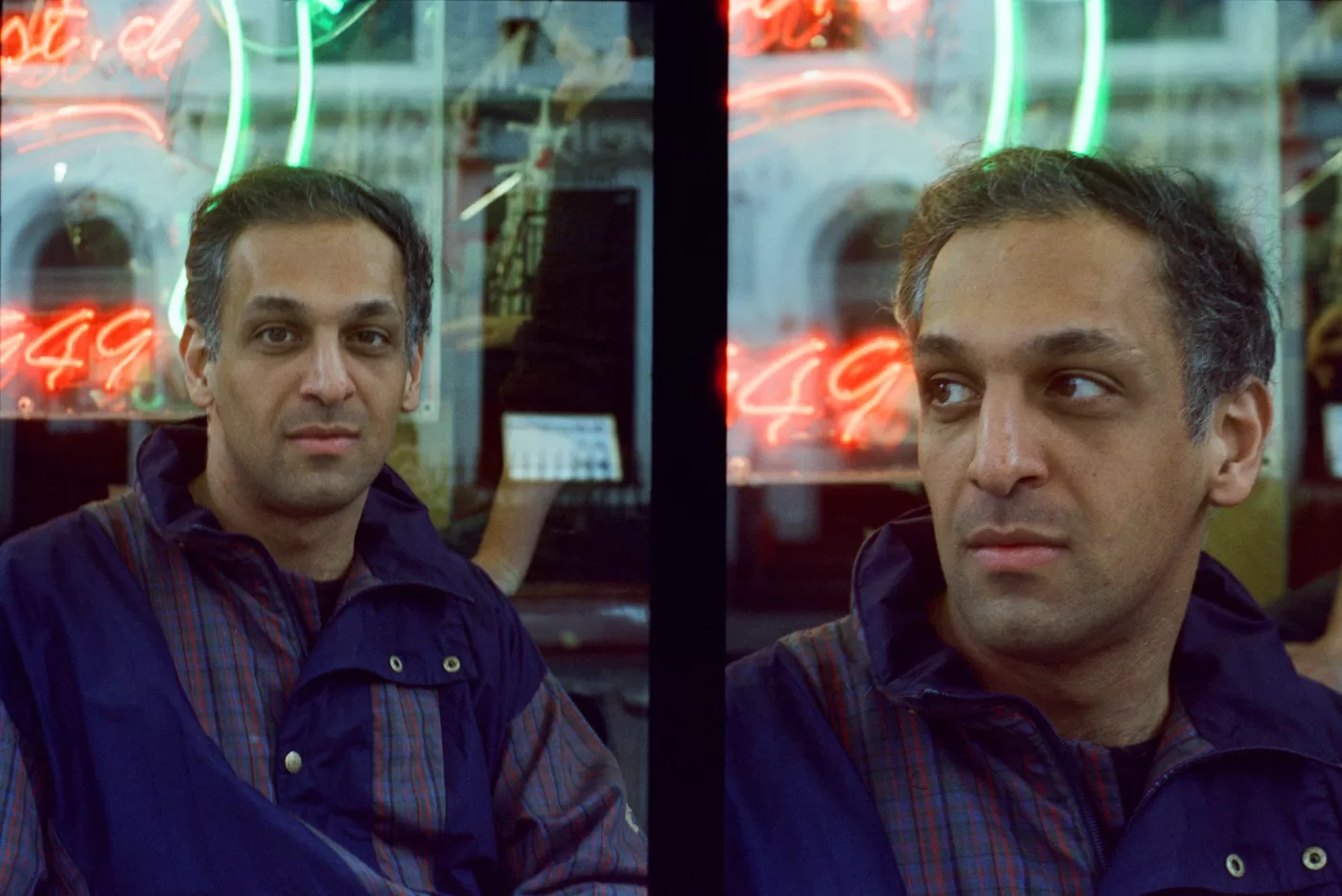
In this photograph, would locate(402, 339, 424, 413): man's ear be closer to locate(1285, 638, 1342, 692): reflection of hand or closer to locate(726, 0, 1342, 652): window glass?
locate(726, 0, 1342, 652): window glass

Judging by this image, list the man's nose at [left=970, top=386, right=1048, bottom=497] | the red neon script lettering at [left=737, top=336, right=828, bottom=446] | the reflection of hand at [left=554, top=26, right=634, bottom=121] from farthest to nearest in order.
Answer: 1. the red neon script lettering at [left=737, top=336, right=828, bottom=446]
2. the reflection of hand at [left=554, top=26, right=634, bottom=121]
3. the man's nose at [left=970, top=386, right=1048, bottom=497]

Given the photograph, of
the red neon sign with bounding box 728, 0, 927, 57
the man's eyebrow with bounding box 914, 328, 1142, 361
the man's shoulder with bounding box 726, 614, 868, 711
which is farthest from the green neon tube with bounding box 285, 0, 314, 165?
the red neon sign with bounding box 728, 0, 927, 57

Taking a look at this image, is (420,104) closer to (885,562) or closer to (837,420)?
(837,420)

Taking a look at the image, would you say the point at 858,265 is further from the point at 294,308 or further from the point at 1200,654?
the point at 294,308

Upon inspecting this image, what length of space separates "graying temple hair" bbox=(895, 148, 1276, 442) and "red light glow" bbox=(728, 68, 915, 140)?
1575 millimetres

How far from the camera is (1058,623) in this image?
4.02 feet

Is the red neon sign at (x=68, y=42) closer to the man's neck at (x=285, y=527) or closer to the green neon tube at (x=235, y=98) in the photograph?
the green neon tube at (x=235, y=98)

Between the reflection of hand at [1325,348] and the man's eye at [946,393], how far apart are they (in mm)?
1516

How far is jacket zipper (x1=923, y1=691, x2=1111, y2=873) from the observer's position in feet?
4.13

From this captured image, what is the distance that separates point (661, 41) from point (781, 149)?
2.83 m

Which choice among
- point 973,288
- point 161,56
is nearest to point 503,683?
point 973,288

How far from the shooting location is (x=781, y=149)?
379 cm

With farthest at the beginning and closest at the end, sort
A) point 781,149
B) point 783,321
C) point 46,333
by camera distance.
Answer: point 781,149
point 783,321
point 46,333

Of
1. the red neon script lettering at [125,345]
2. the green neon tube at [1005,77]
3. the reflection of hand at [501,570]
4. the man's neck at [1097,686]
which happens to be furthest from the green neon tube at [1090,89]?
the red neon script lettering at [125,345]
